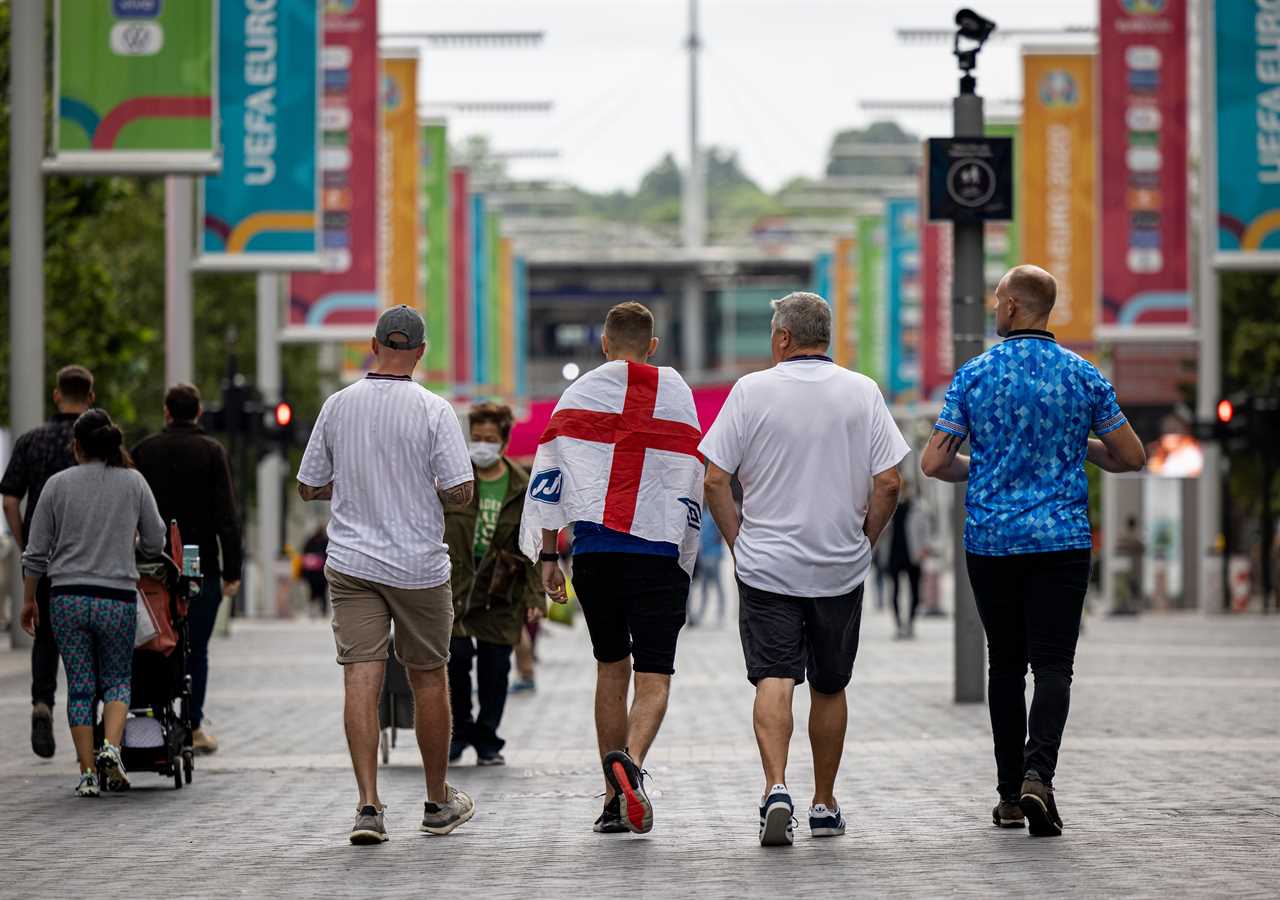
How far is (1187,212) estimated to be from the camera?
103 feet

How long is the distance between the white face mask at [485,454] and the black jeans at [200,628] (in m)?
1.46

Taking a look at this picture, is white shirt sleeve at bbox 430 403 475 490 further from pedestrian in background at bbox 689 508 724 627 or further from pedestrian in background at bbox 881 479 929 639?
pedestrian in background at bbox 689 508 724 627

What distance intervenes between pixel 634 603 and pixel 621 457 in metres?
0.55

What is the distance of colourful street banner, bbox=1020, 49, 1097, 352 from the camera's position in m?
34.6

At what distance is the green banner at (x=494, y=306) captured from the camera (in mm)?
58900

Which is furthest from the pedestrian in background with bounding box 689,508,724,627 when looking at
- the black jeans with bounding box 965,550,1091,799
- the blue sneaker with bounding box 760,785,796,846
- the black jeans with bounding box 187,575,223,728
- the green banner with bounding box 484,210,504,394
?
the green banner with bounding box 484,210,504,394

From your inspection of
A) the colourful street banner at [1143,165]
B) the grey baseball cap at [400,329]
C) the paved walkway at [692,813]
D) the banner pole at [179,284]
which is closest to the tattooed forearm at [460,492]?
the grey baseball cap at [400,329]

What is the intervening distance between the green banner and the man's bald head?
1876 inches

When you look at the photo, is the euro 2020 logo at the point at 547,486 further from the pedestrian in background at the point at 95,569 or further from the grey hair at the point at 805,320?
the pedestrian in background at the point at 95,569

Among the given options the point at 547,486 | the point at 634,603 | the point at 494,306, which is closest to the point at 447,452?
the point at 547,486

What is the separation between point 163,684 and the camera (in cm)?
1148

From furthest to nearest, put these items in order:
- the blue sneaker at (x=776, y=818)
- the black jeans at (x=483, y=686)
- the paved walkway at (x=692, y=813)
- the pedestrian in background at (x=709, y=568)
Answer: the pedestrian in background at (x=709, y=568) < the black jeans at (x=483, y=686) < the blue sneaker at (x=776, y=818) < the paved walkway at (x=692, y=813)

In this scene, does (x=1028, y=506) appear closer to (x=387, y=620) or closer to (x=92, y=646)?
(x=387, y=620)

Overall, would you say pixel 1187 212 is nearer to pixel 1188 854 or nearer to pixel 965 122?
pixel 965 122
